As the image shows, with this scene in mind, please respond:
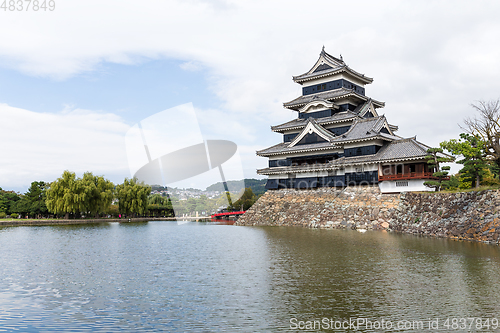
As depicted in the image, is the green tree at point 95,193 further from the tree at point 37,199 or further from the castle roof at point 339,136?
the castle roof at point 339,136

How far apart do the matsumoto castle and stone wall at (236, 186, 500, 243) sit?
162 centimetres

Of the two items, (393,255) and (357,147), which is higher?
(357,147)

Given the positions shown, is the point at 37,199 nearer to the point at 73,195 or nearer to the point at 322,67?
the point at 73,195

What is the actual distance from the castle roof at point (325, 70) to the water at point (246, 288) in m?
31.4

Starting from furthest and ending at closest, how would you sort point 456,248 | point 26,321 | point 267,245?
1. point 267,245
2. point 456,248
3. point 26,321

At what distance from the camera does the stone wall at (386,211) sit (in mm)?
A: 25781

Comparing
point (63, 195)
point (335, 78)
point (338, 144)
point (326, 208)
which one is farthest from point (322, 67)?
point (63, 195)

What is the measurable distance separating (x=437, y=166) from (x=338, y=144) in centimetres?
1118

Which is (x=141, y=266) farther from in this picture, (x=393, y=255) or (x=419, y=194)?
(x=419, y=194)

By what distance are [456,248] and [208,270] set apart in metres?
15.2

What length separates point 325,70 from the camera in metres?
49.5

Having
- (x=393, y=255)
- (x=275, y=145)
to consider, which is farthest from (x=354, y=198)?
(x=393, y=255)

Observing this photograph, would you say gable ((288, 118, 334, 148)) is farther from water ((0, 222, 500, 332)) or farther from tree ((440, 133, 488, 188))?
water ((0, 222, 500, 332))

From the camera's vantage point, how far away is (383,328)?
362 inches
